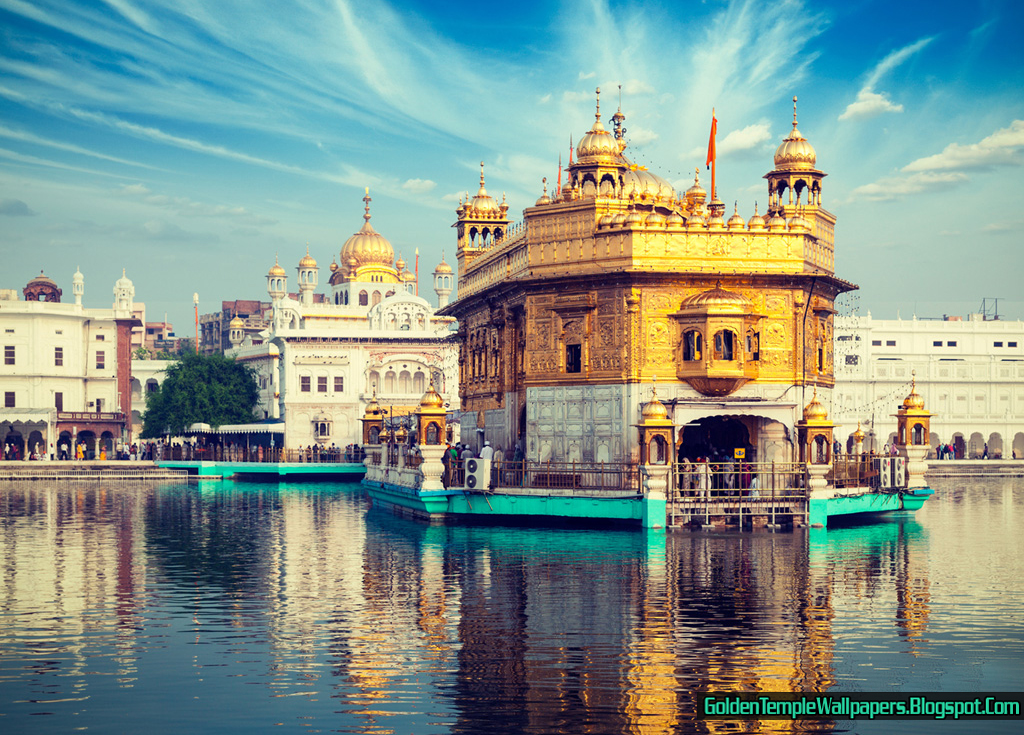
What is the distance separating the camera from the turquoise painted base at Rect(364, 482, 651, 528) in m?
31.1

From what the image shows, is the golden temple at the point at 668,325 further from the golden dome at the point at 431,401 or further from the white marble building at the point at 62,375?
the white marble building at the point at 62,375

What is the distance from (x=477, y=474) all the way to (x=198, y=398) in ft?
160

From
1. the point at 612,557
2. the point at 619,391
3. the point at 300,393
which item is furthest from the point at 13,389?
the point at 612,557

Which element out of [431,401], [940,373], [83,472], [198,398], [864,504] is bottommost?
[864,504]

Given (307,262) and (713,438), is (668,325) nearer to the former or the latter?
(713,438)

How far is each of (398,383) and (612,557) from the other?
5660 cm

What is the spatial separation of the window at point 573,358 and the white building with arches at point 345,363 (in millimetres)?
42029

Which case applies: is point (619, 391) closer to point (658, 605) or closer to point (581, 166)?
point (581, 166)

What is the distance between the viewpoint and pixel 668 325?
111ft

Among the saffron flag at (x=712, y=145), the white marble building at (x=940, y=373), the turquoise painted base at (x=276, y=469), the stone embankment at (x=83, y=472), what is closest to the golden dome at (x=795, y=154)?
the saffron flag at (x=712, y=145)

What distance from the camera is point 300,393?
79125 mm

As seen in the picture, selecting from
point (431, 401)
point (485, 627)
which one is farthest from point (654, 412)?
point (485, 627)

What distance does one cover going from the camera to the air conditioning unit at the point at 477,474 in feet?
111

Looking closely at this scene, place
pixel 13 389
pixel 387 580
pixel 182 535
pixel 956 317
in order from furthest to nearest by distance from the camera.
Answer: pixel 956 317 → pixel 13 389 → pixel 182 535 → pixel 387 580
